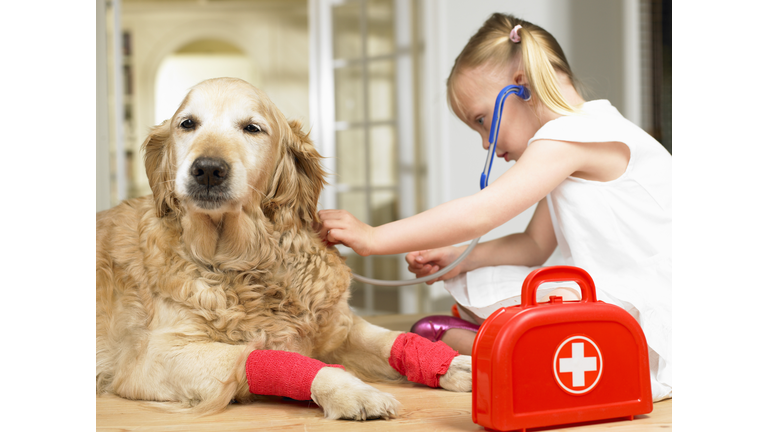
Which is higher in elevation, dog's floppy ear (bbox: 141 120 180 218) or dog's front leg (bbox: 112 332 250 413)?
dog's floppy ear (bbox: 141 120 180 218)

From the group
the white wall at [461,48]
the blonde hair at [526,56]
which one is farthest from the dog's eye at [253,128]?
the white wall at [461,48]

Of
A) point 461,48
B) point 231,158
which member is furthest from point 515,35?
point 461,48

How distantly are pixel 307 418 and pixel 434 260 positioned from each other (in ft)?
2.26

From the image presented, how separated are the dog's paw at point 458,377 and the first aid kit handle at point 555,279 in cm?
30

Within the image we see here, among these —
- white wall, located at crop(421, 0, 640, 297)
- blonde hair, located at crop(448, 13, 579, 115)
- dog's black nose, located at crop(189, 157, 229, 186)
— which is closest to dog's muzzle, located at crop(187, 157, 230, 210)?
dog's black nose, located at crop(189, 157, 229, 186)

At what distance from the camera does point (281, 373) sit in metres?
0.92

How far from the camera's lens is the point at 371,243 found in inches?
43.3

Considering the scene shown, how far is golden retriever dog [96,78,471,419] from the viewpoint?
952 millimetres

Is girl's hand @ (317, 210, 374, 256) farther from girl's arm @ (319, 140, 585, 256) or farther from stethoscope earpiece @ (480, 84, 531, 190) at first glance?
stethoscope earpiece @ (480, 84, 531, 190)

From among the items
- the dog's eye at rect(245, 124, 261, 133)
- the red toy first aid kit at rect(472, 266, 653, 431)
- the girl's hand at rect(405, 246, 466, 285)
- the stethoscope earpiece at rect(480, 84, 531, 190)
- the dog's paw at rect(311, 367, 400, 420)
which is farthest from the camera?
the girl's hand at rect(405, 246, 466, 285)

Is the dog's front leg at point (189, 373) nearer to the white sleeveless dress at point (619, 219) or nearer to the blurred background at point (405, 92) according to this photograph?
the white sleeveless dress at point (619, 219)

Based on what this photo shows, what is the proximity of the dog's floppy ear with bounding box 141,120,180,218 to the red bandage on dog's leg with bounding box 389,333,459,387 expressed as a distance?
20.1 inches

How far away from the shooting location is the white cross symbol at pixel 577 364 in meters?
0.80
